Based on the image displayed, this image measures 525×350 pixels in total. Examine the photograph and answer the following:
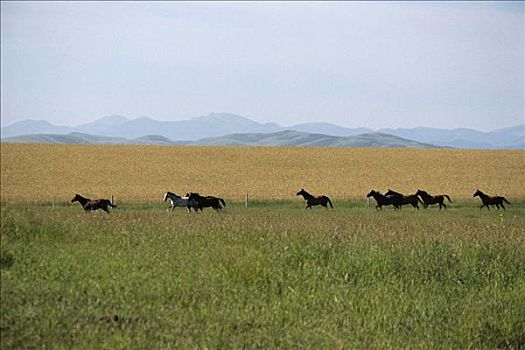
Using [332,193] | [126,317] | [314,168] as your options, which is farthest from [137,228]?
[314,168]

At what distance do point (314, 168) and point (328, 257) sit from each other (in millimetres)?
65857

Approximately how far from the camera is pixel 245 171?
76.2 m

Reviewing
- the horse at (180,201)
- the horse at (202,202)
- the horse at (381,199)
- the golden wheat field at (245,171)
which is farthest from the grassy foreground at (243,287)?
the golden wheat field at (245,171)

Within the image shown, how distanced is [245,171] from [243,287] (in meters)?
62.7

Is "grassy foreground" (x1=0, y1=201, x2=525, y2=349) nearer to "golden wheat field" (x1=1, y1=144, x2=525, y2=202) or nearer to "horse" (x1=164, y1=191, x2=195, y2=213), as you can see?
"horse" (x1=164, y1=191, x2=195, y2=213)

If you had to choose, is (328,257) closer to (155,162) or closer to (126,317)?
(126,317)

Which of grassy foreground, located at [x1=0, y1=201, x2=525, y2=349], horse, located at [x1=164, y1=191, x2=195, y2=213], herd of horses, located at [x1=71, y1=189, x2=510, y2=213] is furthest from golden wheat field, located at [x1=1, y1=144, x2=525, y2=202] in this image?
grassy foreground, located at [x1=0, y1=201, x2=525, y2=349]

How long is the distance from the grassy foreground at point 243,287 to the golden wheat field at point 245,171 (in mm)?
33177

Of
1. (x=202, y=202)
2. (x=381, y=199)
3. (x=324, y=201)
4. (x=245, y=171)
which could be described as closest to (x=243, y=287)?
(x=202, y=202)

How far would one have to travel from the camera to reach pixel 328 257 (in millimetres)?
16203

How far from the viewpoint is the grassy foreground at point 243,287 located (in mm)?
10793

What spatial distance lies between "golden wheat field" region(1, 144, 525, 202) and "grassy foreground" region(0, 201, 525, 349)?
33.2m

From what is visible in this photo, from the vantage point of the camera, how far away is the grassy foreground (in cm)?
1079

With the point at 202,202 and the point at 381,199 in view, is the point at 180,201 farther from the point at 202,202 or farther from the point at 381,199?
the point at 381,199
